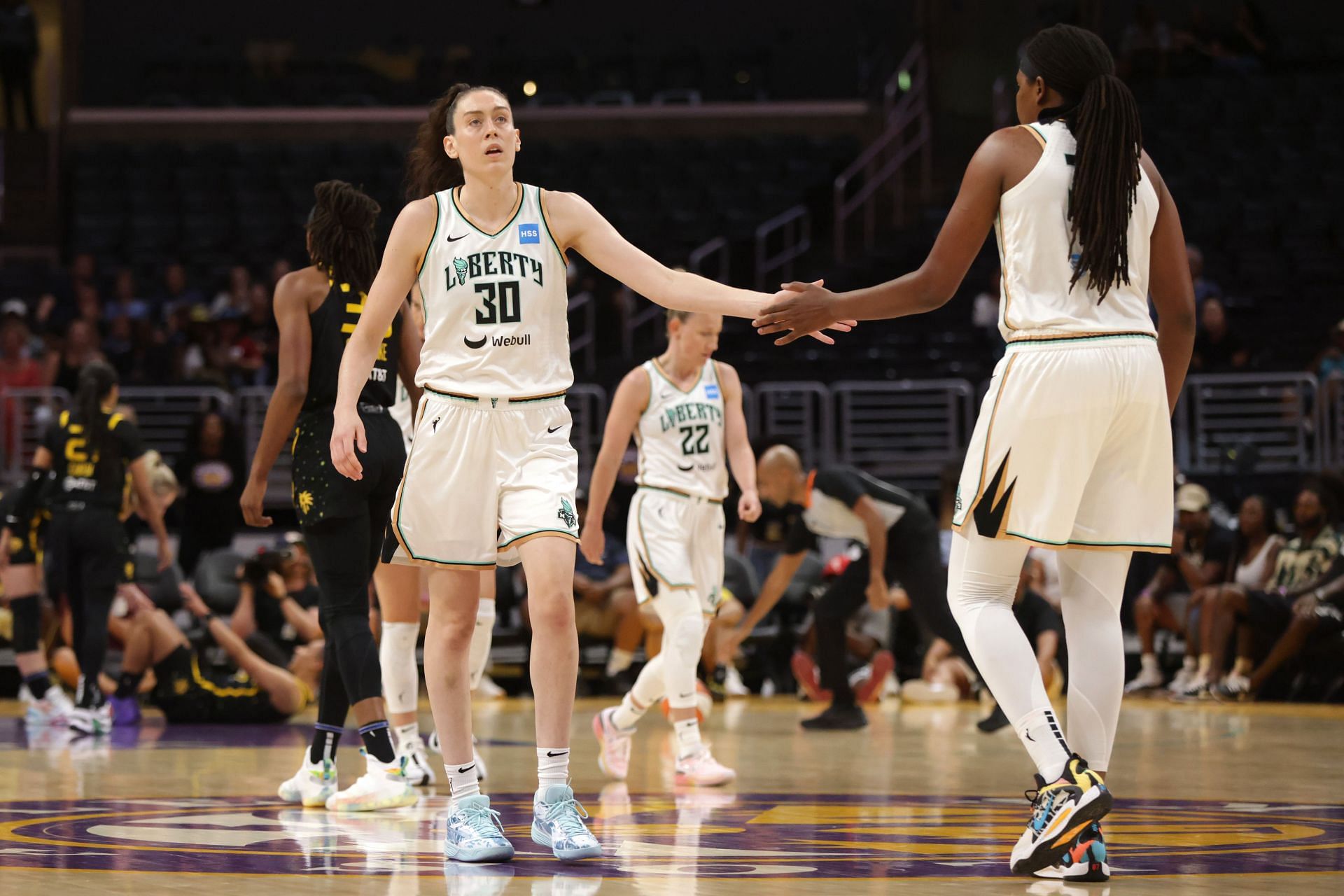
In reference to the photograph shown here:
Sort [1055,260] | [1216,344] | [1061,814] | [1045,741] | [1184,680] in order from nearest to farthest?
[1061,814] < [1045,741] < [1055,260] < [1184,680] < [1216,344]

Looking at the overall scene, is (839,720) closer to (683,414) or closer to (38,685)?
(683,414)

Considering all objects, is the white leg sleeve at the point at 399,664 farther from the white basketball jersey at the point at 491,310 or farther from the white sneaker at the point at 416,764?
the white basketball jersey at the point at 491,310

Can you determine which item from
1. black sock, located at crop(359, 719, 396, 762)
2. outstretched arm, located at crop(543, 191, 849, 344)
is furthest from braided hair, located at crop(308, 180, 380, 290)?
black sock, located at crop(359, 719, 396, 762)

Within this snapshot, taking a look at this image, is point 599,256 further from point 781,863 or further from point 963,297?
point 963,297

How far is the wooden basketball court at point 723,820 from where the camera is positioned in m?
3.66

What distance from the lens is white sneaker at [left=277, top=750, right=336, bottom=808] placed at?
5219mm

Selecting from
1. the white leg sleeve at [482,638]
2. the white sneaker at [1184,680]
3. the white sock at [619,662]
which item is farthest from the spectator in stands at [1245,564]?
the white leg sleeve at [482,638]

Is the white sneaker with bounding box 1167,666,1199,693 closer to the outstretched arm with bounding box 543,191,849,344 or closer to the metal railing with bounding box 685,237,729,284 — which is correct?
the outstretched arm with bounding box 543,191,849,344

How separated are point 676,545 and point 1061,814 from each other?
128 inches

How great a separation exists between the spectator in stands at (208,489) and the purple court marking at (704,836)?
7.10 m

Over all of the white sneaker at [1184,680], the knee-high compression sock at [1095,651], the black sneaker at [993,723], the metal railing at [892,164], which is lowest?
the white sneaker at [1184,680]

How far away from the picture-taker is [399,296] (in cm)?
420

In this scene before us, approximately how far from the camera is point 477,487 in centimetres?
411

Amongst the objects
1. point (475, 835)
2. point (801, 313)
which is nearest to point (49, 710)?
point (475, 835)
